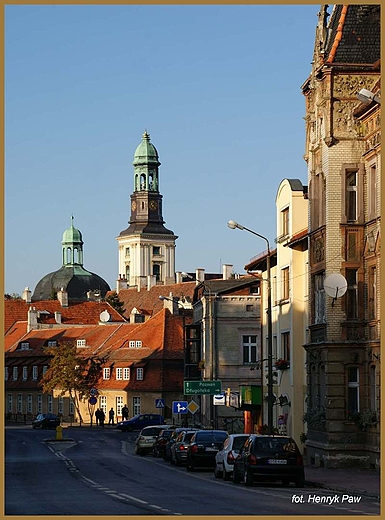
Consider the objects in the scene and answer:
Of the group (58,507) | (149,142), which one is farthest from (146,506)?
(149,142)

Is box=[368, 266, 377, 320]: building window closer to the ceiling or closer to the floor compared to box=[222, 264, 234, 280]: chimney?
closer to the floor

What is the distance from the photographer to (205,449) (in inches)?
1700

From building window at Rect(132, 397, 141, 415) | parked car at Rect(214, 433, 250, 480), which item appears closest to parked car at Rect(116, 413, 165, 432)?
building window at Rect(132, 397, 141, 415)

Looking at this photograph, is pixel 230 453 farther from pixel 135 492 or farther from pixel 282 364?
pixel 282 364

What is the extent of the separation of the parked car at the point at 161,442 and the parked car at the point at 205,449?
1100 cm

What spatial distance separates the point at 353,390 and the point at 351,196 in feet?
21.0

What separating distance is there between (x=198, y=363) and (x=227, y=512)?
183ft

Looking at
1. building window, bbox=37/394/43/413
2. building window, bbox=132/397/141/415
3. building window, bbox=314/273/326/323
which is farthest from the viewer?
building window, bbox=37/394/43/413

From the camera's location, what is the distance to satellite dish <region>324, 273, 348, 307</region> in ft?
133

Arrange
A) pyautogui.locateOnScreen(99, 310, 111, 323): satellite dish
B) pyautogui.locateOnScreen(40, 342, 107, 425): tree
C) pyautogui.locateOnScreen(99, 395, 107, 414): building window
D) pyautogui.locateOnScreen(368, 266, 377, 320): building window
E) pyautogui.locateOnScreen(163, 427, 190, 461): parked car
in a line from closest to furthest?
pyautogui.locateOnScreen(368, 266, 377, 320): building window < pyautogui.locateOnScreen(163, 427, 190, 461): parked car < pyautogui.locateOnScreen(40, 342, 107, 425): tree < pyautogui.locateOnScreen(99, 395, 107, 414): building window < pyautogui.locateOnScreen(99, 310, 111, 323): satellite dish

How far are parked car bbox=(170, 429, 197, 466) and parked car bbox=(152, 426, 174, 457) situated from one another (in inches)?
237

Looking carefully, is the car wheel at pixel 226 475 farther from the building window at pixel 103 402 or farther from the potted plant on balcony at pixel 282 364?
the building window at pixel 103 402

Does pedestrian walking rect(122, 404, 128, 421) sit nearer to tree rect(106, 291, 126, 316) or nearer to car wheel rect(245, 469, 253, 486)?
car wheel rect(245, 469, 253, 486)

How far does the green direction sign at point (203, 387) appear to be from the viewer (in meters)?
62.7
